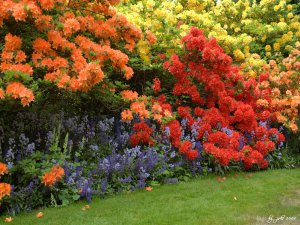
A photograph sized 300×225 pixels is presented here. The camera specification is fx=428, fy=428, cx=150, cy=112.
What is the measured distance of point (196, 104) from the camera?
7973mm

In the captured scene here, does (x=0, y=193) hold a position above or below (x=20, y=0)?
below

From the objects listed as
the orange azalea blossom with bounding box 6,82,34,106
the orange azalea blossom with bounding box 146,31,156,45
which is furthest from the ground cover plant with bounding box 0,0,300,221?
the orange azalea blossom with bounding box 146,31,156,45

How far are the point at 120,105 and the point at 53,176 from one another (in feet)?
6.54

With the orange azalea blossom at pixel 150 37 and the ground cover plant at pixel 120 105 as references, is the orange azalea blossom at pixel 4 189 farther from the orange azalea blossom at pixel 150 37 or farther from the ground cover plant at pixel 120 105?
the orange azalea blossom at pixel 150 37

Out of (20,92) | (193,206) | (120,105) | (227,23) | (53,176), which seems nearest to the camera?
(20,92)

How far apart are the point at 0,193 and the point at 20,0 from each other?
216 centimetres

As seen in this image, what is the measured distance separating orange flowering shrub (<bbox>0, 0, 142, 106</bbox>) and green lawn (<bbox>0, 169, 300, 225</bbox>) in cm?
141

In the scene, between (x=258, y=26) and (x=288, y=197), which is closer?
(x=288, y=197)

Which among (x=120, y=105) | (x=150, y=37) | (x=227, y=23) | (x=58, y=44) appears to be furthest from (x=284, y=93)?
(x=227, y=23)

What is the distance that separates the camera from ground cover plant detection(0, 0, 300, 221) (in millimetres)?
5062

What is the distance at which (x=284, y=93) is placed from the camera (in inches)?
335

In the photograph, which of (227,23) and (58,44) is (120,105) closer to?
(58,44)

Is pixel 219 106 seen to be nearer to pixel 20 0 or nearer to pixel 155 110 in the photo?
pixel 155 110

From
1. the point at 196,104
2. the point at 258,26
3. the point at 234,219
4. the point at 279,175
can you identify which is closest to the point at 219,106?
the point at 196,104
